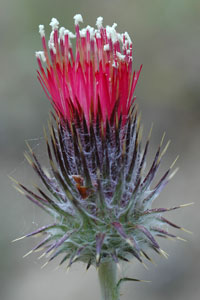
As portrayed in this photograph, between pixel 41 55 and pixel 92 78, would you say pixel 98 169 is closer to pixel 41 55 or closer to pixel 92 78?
pixel 92 78

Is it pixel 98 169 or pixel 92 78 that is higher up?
pixel 92 78

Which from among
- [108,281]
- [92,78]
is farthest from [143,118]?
[108,281]

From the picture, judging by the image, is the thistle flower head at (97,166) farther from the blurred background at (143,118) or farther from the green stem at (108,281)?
the blurred background at (143,118)

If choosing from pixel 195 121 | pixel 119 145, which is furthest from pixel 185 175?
pixel 119 145

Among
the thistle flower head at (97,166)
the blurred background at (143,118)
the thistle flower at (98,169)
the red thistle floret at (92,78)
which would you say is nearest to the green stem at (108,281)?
the thistle flower at (98,169)

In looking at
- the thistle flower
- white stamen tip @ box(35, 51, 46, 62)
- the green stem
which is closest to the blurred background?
the green stem

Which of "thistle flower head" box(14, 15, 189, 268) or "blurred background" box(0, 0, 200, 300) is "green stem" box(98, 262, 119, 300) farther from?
"blurred background" box(0, 0, 200, 300)
